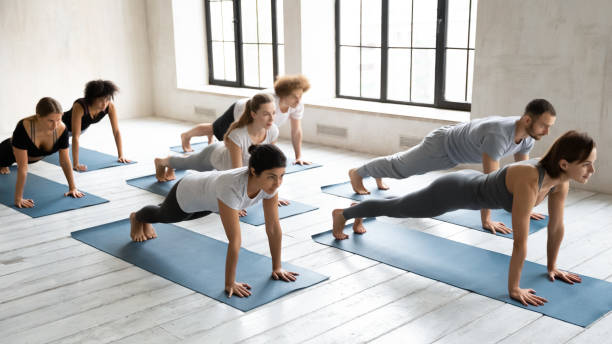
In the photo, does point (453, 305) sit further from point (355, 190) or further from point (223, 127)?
point (223, 127)

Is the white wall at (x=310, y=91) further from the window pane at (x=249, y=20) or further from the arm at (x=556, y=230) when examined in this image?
the arm at (x=556, y=230)

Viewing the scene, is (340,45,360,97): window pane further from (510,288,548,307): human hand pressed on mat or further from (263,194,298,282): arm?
(510,288,548,307): human hand pressed on mat

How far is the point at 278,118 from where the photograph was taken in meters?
4.58

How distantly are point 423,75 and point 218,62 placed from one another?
9.43 feet

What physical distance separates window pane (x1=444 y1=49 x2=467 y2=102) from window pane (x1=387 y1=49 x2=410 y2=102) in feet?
1.27

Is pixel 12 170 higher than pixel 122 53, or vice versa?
pixel 122 53

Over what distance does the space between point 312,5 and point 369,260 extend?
11.4ft

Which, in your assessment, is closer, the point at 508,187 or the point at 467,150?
the point at 508,187

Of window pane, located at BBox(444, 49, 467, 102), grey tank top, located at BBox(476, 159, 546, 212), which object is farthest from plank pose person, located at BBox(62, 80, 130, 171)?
grey tank top, located at BBox(476, 159, 546, 212)

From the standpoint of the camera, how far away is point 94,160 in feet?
17.7

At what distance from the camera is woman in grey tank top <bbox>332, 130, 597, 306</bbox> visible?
2350mm

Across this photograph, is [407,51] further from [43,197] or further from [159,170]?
[43,197]

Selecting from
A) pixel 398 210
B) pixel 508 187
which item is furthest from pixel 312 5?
pixel 508 187

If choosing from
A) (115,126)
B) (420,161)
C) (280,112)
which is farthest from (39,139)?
(420,161)
